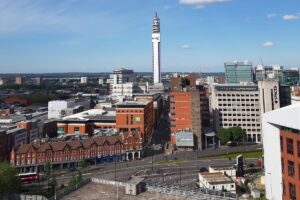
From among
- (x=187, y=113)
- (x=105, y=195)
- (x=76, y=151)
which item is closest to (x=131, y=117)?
(x=187, y=113)

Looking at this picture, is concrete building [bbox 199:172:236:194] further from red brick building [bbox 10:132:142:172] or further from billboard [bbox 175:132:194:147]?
billboard [bbox 175:132:194:147]

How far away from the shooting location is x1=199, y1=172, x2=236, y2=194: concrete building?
163 ft

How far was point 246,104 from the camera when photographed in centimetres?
10119

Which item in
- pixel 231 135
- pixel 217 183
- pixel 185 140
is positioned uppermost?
pixel 231 135

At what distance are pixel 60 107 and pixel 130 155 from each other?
56.6 meters

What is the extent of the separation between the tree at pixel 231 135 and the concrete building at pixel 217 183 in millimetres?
40017

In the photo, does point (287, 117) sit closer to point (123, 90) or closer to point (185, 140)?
point (185, 140)

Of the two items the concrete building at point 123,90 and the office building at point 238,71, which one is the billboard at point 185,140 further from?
the office building at point 238,71

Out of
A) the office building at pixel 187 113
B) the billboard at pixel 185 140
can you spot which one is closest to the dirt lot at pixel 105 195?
the billboard at pixel 185 140

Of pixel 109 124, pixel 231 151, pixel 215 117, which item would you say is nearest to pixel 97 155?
pixel 109 124

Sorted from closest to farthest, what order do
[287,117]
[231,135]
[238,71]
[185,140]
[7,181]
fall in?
[287,117] < [7,181] < [185,140] < [231,135] < [238,71]

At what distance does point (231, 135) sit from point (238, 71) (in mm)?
108030

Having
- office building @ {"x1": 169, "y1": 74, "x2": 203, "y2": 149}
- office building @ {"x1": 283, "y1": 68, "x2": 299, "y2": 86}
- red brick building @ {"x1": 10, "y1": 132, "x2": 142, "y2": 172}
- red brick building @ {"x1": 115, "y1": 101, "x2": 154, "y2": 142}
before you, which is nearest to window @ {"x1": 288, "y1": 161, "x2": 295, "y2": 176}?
red brick building @ {"x1": 10, "y1": 132, "x2": 142, "y2": 172}

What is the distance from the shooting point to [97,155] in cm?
7875
